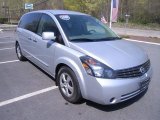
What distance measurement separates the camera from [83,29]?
552cm

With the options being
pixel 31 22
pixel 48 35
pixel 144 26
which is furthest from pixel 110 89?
pixel 144 26

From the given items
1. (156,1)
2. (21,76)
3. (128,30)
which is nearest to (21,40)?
(21,76)

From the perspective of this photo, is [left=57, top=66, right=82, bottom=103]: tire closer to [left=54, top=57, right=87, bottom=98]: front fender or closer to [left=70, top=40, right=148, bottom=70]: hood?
[left=54, top=57, right=87, bottom=98]: front fender

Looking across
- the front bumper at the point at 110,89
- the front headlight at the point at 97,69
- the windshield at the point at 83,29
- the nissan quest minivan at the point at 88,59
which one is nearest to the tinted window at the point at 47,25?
the nissan quest minivan at the point at 88,59

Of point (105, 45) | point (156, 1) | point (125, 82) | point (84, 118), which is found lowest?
point (84, 118)

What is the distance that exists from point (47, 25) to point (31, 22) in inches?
51.0

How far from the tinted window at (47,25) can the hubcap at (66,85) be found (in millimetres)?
1009

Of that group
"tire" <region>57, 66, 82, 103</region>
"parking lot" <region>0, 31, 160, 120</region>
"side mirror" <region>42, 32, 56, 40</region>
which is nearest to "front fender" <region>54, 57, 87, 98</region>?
"tire" <region>57, 66, 82, 103</region>

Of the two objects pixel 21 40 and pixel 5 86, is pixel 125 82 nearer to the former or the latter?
pixel 5 86

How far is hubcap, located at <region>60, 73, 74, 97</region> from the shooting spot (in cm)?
476

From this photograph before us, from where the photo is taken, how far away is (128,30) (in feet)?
64.1

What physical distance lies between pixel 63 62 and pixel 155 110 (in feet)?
6.28

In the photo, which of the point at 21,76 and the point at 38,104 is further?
the point at 21,76

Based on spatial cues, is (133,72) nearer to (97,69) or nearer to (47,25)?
(97,69)
